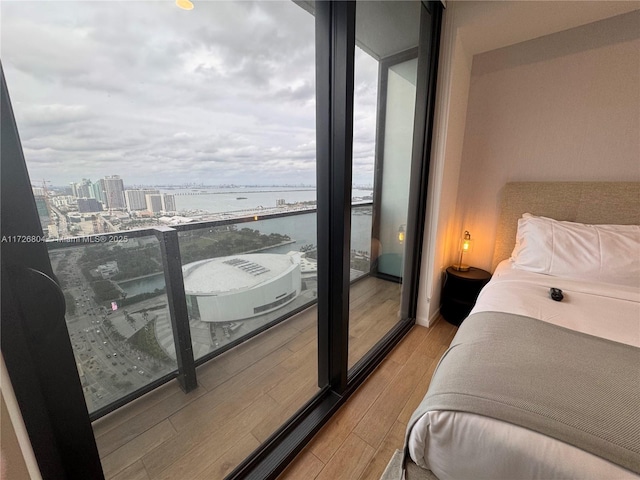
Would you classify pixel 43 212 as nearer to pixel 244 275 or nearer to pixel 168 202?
pixel 168 202

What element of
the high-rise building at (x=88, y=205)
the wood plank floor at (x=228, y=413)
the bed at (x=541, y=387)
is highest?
the high-rise building at (x=88, y=205)

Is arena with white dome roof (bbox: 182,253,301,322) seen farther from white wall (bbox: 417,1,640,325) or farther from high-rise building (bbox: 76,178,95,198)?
white wall (bbox: 417,1,640,325)

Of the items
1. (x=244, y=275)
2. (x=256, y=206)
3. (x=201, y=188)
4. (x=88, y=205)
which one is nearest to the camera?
(x=88, y=205)

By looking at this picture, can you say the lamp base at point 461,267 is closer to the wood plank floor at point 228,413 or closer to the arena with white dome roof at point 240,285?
the wood plank floor at point 228,413

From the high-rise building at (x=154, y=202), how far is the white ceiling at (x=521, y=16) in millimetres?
2254

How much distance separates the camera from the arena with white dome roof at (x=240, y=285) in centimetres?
125

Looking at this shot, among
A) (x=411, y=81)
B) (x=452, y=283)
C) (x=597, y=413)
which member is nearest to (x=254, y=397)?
(x=597, y=413)

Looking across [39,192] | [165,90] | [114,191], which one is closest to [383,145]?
[165,90]

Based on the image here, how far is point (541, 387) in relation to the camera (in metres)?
0.80

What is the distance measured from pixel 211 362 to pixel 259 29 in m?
1.75

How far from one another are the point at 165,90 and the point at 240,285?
993 mm

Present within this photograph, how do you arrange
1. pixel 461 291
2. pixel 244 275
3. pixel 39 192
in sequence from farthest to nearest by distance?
pixel 461 291, pixel 244 275, pixel 39 192

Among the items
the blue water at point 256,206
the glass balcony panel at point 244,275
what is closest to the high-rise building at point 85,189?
the blue water at point 256,206

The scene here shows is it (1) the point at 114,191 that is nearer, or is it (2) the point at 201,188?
(1) the point at 114,191
